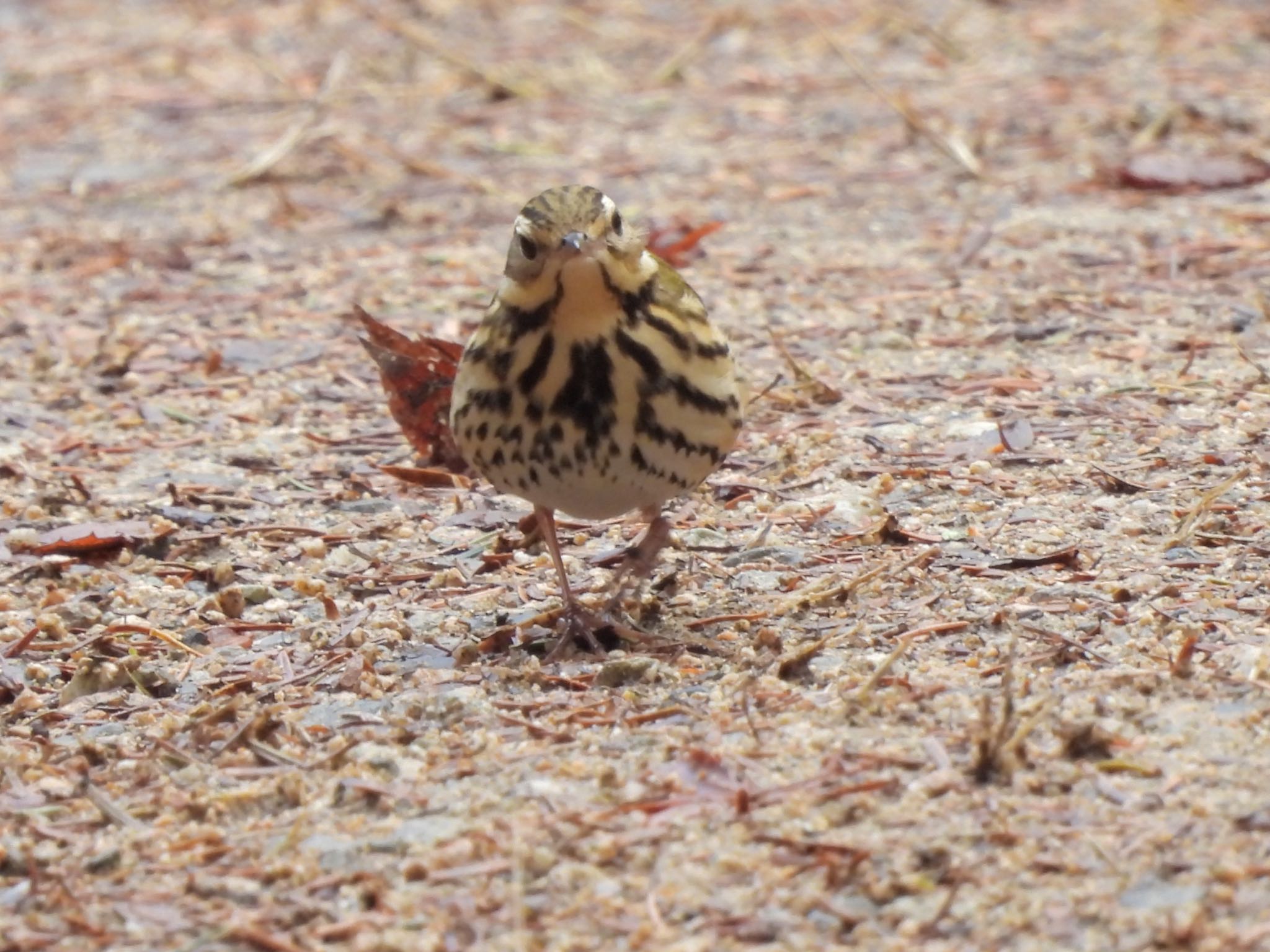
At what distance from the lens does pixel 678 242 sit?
Result: 7070 millimetres

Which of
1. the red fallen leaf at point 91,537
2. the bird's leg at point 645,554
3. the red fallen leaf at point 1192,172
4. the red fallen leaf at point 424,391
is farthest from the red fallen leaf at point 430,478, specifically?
the red fallen leaf at point 1192,172

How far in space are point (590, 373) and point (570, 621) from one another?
0.57 meters

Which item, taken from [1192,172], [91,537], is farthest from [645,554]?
[1192,172]

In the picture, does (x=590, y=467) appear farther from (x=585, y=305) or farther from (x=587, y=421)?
(x=585, y=305)

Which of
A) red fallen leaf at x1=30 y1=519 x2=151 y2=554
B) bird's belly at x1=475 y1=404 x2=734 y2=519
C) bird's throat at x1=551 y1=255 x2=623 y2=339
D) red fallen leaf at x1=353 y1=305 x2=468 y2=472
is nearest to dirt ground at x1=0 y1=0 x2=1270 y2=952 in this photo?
red fallen leaf at x1=30 y1=519 x2=151 y2=554

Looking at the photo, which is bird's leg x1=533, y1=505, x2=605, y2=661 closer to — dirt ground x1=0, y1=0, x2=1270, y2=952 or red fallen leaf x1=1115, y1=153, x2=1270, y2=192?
dirt ground x1=0, y1=0, x2=1270, y2=952

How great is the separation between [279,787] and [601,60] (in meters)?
7.57

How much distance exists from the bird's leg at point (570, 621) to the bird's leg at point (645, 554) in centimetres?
11

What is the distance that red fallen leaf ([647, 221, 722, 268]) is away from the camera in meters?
7.01

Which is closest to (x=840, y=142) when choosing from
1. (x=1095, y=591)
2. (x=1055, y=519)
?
(x=1055, y=519)

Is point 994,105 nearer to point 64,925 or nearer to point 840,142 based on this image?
point 840,142

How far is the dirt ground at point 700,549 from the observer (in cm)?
313

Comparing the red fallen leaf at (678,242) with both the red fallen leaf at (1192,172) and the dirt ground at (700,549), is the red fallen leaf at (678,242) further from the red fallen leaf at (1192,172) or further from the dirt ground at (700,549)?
the red fallen leaf at (1192,172)

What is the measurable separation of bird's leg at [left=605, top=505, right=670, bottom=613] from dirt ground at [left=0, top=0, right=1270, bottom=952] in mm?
90
